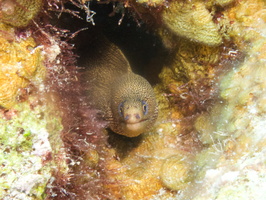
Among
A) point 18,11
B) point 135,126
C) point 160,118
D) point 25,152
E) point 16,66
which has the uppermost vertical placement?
point 18,11

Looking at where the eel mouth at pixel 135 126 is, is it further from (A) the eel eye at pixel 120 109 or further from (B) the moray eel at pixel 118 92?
(A) the eel eye at pixel 120 109

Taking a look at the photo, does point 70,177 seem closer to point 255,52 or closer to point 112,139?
point 112,139

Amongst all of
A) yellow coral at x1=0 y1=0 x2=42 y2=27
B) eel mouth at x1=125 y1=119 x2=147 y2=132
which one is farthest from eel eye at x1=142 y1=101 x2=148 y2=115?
yellow coral at x1=0 y1=0 x2=42 y2=27

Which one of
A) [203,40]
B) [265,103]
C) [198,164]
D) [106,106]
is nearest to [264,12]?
[203,40]

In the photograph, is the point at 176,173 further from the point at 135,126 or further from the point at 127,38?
the point at 127,38

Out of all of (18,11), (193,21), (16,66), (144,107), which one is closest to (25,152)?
(16,66)

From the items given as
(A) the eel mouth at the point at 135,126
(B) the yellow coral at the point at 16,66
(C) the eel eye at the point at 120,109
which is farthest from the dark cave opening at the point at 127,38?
(B) the yellow coral at the point at 16,66
